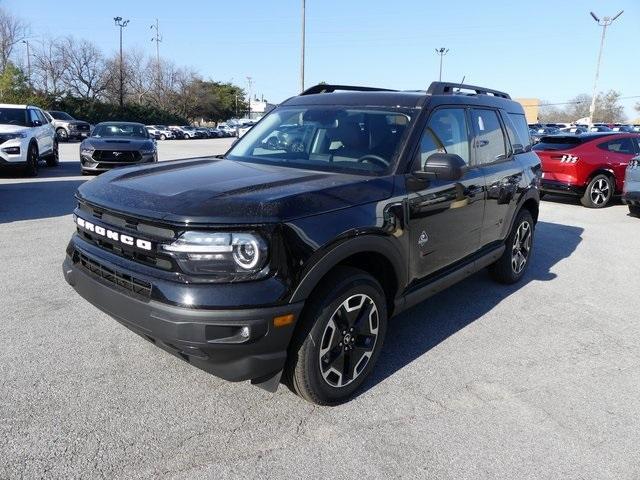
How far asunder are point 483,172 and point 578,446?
7.61 ft

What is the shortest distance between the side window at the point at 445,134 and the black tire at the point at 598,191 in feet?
27.1

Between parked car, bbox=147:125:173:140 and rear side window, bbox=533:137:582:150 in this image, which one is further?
parked car, bbox=147:125:173:140

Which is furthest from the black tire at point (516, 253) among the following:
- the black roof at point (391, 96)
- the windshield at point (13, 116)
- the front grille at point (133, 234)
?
the windshield at point (13, 116)

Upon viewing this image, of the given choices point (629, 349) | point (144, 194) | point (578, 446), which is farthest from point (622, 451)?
point (144, 194)

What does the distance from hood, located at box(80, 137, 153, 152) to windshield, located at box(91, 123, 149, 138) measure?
666 millimetres

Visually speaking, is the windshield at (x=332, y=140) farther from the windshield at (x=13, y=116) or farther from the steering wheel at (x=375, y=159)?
the windshield at (x=13, y=116)

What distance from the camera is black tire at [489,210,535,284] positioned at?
519 centimetres

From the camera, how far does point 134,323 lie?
2.66m

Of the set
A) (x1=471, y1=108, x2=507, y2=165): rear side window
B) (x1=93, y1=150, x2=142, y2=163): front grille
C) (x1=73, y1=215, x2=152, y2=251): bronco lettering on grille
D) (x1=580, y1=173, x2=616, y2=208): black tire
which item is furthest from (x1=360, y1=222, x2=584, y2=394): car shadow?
(x1=93, y1=150, x2=142, y2=163): front grille

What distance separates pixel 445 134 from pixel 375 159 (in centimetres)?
76

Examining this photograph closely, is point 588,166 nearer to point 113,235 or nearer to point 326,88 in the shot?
point 326,88

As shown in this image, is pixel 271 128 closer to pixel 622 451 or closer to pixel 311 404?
pixel 311 404

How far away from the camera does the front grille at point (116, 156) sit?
479 inches

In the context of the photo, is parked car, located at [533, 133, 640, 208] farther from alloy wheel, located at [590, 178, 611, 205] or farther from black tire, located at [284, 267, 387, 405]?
black tire, located at [284, 267, 387, 405]
